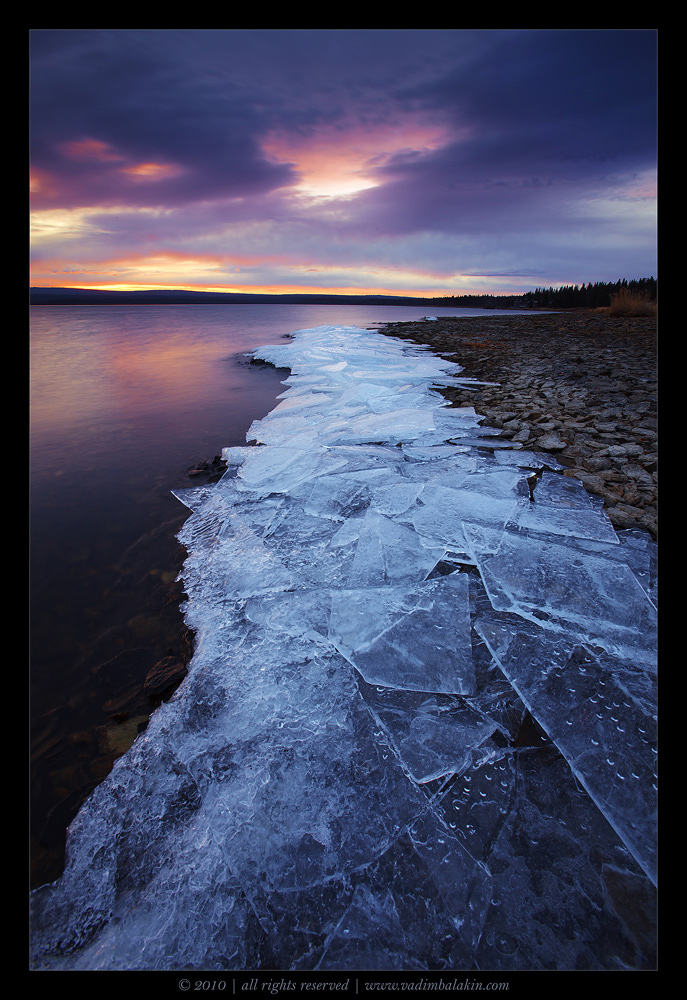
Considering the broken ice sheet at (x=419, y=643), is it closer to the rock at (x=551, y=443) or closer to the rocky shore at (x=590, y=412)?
the rocky shore at (x=590, y=412)

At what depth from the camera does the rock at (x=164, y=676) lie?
154cm

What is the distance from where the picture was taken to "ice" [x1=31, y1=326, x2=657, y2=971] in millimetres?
863

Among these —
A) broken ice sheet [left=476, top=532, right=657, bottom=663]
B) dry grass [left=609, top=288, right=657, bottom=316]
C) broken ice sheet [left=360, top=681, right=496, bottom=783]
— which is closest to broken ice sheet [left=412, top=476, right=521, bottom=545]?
broken ice sheet [left=476, top=532, right=657, bottom=663]

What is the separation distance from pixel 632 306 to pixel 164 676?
1953 centimetres

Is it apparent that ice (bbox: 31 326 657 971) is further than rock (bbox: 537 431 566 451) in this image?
No

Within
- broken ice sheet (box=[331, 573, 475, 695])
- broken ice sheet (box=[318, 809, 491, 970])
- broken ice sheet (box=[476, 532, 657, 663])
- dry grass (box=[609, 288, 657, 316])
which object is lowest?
broken ice sheet (box=[318, 809, 491, 970])

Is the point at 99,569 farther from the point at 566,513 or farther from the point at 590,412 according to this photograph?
the point at 590,412

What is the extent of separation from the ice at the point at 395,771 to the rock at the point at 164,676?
0.11 metres

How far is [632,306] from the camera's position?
47.8 feet

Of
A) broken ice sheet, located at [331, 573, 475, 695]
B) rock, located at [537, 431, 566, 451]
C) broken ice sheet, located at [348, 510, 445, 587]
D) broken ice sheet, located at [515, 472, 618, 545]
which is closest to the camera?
broken ice sheet, located at [331, 573, 475, 695]

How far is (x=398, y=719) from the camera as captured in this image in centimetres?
125

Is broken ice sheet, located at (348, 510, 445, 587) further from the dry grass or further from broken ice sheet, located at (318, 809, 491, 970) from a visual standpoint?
the dry grass

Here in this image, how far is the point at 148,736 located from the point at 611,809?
143 centimetres

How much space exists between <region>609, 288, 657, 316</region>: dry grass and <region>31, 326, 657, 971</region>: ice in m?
17.4
